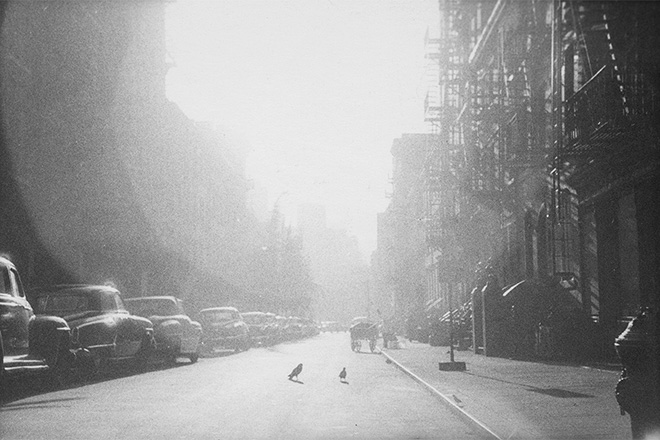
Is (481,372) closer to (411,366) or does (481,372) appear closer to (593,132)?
(411,366)

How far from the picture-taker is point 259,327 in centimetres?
4569

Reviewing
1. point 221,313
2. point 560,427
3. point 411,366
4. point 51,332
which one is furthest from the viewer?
point 221,313

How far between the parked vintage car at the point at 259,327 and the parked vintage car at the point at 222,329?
736cm

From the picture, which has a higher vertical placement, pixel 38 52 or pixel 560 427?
pixel 38 52

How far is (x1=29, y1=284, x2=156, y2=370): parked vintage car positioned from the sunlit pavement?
685 millimetres

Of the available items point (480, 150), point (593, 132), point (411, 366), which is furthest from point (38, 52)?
point (593, 132)

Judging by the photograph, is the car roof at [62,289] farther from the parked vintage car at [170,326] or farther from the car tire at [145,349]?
the parked vintage car at [170,326]

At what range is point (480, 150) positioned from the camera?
111 ft

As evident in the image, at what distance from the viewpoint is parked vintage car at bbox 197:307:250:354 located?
35.3 metres

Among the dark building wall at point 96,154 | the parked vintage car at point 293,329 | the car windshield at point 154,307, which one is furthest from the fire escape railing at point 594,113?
the parked vintage car at point 293,329

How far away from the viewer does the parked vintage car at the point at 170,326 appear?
24.7m

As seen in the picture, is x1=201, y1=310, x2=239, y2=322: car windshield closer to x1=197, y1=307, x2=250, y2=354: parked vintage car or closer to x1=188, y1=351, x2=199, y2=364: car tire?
x1=197, y1=307, x2=250, y2=354: parked vintage car

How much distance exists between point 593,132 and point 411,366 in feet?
31.3

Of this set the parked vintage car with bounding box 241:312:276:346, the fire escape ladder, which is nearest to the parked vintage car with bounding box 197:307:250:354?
the parked vintage car with bounding box 241:312:276:346
